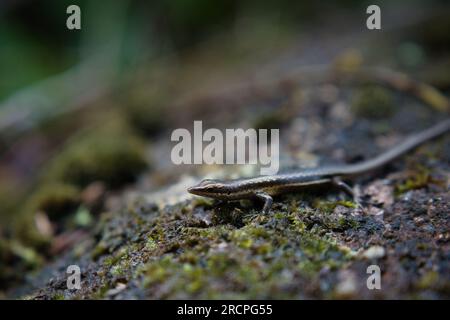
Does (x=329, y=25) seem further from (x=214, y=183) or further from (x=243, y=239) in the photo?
(x=243, y=239)

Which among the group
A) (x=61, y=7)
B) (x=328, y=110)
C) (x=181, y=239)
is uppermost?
(x=61, y=7)

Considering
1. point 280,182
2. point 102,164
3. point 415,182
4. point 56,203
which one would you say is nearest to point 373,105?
point 415,182

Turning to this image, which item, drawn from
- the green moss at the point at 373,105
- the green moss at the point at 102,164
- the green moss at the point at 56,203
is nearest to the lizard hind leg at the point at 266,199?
the green moss at the point at 102,164

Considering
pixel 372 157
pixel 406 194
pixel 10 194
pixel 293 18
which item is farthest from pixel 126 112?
pixel 293 18

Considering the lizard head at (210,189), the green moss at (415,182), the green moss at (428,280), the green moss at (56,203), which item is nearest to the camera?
the green moss at (428,280)

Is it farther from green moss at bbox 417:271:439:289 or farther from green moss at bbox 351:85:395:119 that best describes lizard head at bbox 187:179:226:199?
green moss at bbox 351:85:395:119

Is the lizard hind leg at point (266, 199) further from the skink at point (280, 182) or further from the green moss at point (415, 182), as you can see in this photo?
the green moss at point (415, 182)
